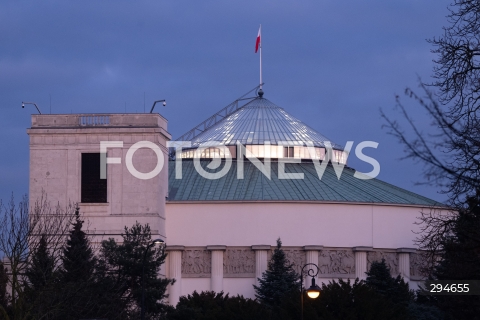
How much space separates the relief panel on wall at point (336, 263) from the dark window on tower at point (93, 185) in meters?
15.3

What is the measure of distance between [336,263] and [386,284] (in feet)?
22.1

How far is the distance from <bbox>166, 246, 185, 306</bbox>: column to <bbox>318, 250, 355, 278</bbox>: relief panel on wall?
947 centimetres

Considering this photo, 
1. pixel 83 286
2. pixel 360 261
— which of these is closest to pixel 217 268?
pixel 360 261

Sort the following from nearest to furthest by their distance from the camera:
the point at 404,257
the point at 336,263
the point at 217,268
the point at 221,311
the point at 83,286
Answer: the point at 83,286 → the point at 221,311 → the point at 217,268 → the point at 336,263 → the point at 404,257

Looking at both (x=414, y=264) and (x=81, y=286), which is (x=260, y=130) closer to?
(x=414, y=264)

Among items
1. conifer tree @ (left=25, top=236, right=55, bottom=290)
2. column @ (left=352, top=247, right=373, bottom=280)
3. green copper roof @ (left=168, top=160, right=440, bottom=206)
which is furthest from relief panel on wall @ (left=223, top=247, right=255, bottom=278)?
conifer tree @ (left=25, top=236, right=55, bottom=290)

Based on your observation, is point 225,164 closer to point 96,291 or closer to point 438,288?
point 96,291

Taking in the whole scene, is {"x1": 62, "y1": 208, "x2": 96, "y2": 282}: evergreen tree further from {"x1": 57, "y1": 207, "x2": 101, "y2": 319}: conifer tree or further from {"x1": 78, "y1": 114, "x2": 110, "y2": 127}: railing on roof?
{"x1": 78, "y1": 114, "x2": 110, "y2": 127}: railing on roof

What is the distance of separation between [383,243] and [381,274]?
23.1ft

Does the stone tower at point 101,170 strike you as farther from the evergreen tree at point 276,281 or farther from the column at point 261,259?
the evergreen tree at point 276,281

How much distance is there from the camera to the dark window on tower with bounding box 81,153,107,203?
6869 cm

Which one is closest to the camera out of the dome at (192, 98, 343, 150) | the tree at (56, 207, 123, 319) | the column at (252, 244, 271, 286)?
the tree at (56, 207, 123, 319)

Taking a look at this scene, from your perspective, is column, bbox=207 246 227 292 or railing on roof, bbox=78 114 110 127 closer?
railing on roof, bbox=78 114 110 127

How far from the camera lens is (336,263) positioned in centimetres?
7194
